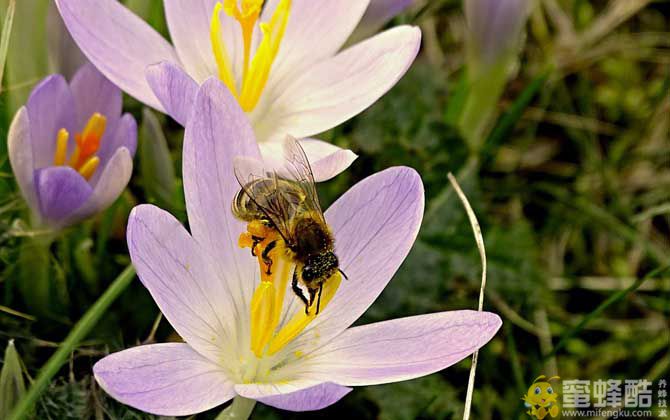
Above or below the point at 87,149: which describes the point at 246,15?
above

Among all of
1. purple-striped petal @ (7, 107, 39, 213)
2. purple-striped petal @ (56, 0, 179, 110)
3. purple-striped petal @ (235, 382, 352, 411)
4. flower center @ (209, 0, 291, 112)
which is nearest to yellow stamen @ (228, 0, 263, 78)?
flower center @ (209, 0, 291, 112)

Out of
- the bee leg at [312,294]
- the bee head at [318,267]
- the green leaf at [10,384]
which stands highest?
the bee head at [318,267]

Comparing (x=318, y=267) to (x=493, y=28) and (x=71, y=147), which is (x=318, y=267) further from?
(x=493, y=28)

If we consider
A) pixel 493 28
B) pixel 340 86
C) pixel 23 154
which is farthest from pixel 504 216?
pixel 23 154

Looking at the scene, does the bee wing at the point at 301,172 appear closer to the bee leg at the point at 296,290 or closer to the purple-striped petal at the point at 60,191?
the bee leg at the point at 296,290

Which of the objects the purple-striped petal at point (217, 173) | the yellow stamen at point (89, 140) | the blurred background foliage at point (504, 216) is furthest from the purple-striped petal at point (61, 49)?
the purple-striped petal at point (217, 173)

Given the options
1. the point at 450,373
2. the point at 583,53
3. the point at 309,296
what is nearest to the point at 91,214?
the point at 309,296
